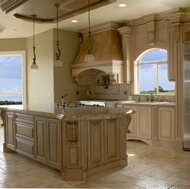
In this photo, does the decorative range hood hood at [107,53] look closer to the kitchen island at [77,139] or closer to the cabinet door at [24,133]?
the kitchen island at [77,139]

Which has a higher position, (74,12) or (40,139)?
(74,12)

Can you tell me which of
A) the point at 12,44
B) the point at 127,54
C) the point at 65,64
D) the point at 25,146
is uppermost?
the point at 12,44

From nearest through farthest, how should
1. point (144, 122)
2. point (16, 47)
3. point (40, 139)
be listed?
1. point (40, 139)
2. point (144, 122)
3. point (16, 47)

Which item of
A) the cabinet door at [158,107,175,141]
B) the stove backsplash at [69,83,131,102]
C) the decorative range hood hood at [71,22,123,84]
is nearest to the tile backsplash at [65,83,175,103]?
the stove backsplash at [69,83,131,102]

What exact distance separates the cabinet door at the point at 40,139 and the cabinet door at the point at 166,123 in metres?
2.55

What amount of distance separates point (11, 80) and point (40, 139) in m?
4.90

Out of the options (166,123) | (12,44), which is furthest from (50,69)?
(166,123)

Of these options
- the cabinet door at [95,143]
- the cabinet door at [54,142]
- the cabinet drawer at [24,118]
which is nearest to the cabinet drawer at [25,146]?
the cabinet drawer at [24,118]

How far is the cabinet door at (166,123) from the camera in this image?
505cm

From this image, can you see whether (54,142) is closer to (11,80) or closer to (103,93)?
(103,93)

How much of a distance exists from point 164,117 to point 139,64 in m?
1.74

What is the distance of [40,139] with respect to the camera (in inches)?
153

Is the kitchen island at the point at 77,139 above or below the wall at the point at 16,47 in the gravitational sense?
below

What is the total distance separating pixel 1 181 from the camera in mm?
3398
